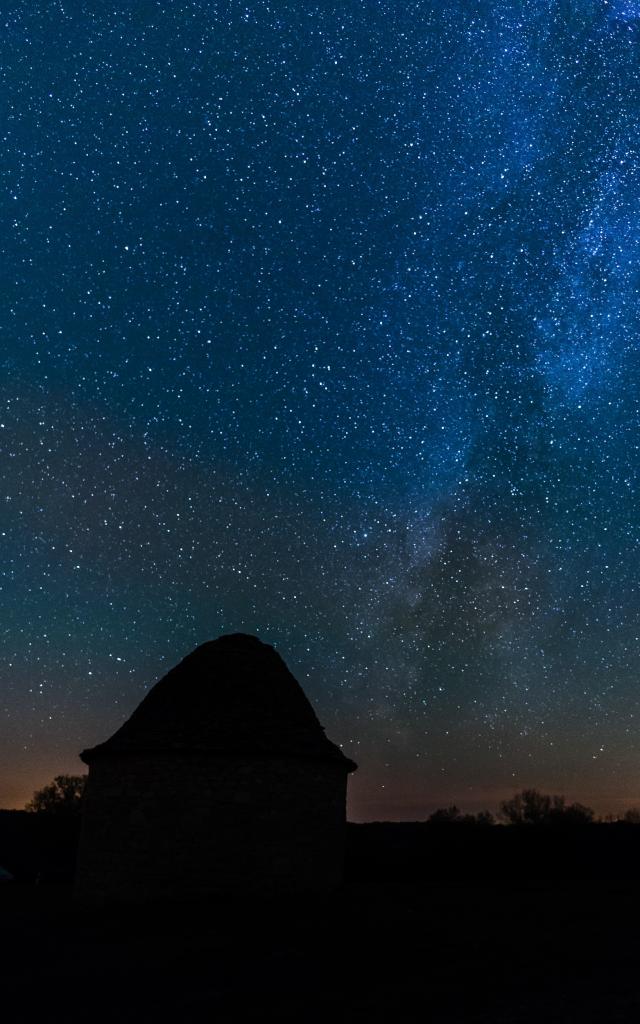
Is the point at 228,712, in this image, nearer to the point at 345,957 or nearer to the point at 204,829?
the point at 204,829

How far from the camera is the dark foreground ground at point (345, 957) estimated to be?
987 centimetres

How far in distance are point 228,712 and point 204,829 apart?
2678mm

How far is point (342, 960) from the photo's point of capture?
1242 centimetres

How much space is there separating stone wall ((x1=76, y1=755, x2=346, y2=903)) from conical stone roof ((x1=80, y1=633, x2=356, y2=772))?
0.30m

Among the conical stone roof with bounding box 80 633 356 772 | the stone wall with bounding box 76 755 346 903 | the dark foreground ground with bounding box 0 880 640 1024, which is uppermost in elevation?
the conical stone roof with bounding box 80 633 356 772

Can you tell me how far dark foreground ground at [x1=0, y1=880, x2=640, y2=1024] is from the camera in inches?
388

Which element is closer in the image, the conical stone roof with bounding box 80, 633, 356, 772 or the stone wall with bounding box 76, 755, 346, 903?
the stone wall with bounding box 76, 755, 346, 903

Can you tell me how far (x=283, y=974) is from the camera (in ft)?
38.6

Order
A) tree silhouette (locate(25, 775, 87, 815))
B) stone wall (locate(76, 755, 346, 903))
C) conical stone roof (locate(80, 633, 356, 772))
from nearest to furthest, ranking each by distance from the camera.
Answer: stone wall (locate(76, 755, 346, 903))
conical stone roof (locate(80, 633, 356, 772))
tree silhouette (locate(25, 775, 87, 815))

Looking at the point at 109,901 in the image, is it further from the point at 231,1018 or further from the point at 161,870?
the point at 231,1018

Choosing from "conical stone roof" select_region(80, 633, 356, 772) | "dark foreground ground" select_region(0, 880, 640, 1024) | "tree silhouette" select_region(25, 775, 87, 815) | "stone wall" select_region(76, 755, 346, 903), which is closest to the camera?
"dark foreground ground" select_region(0, 880, 640, 1024)

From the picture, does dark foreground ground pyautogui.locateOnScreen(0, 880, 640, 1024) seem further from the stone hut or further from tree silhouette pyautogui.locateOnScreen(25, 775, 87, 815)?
tree silhouette pyautogui.locateOnScreen(25, 775, 87, 815)

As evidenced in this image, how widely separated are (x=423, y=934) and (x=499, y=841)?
2182 cm

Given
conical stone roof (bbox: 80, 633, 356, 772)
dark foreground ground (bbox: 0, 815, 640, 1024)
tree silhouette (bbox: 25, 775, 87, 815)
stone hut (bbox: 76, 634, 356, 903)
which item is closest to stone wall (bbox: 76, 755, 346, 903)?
stone hut (bbox: 76, 634, 356, 903)
